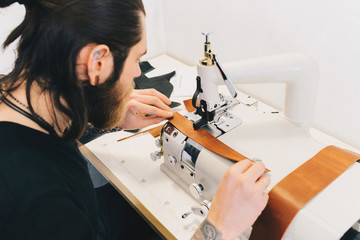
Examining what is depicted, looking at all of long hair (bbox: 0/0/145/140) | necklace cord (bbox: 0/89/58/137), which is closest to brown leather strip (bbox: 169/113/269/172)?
long hair (bbox: 0/0/145/140)

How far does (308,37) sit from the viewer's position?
4.06 ft

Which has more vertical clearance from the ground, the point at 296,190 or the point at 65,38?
the point at 65,38

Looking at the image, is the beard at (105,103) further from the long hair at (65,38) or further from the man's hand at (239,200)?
the man's hand at (239,200)

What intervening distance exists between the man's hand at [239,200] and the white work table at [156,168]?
0.09m

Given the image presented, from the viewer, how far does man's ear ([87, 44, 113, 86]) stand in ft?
2.33

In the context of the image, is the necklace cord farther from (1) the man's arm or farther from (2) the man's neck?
(1) the man's arm

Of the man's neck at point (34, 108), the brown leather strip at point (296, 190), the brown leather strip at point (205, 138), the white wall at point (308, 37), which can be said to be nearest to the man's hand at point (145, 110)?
the brown leather strip at point (205, 138)

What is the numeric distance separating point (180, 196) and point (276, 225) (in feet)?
1.26

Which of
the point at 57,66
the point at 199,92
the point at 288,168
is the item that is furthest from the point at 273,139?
the point at 57,66

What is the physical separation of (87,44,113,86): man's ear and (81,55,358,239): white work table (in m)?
0.45

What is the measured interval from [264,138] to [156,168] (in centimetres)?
44

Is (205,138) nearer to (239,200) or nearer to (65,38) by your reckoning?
(239,200)

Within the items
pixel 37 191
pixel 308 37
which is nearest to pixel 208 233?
pixel 37 191

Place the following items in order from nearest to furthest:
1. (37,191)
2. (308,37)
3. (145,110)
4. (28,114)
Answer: (37,191)
(28,114)
(145,110)
(308,37)
